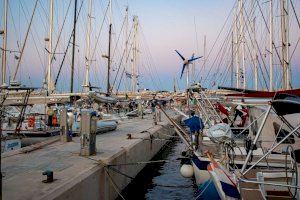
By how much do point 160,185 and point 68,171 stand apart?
6598 millimetres

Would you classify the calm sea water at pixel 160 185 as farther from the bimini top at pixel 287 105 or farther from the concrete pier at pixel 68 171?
the bimini top at pixel 287 105

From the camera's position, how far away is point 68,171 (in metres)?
8.98

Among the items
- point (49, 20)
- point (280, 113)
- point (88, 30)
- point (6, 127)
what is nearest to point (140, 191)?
point (280, 113)

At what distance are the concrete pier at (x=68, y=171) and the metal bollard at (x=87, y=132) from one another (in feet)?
0.91

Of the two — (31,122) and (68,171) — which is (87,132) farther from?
(31,122)

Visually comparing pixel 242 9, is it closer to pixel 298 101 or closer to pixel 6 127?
pixel 6 127

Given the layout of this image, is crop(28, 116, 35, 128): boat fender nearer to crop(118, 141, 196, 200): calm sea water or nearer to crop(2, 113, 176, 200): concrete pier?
crop(2, 113, 176, 200): concrete pier

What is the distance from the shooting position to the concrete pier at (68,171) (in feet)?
24.0

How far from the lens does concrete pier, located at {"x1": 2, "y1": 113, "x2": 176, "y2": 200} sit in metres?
7.32

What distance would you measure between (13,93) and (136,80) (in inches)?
1432

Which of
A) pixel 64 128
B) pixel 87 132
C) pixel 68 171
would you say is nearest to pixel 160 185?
pixel 64 128

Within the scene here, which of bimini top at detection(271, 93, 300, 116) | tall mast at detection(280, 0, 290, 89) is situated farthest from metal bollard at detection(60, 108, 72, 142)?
tall mast at detection(280, 0, 290, 89)

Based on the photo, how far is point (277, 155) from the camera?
10508 mm

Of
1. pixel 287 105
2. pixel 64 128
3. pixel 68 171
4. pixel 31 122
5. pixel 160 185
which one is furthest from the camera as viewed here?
pixel 31 122
